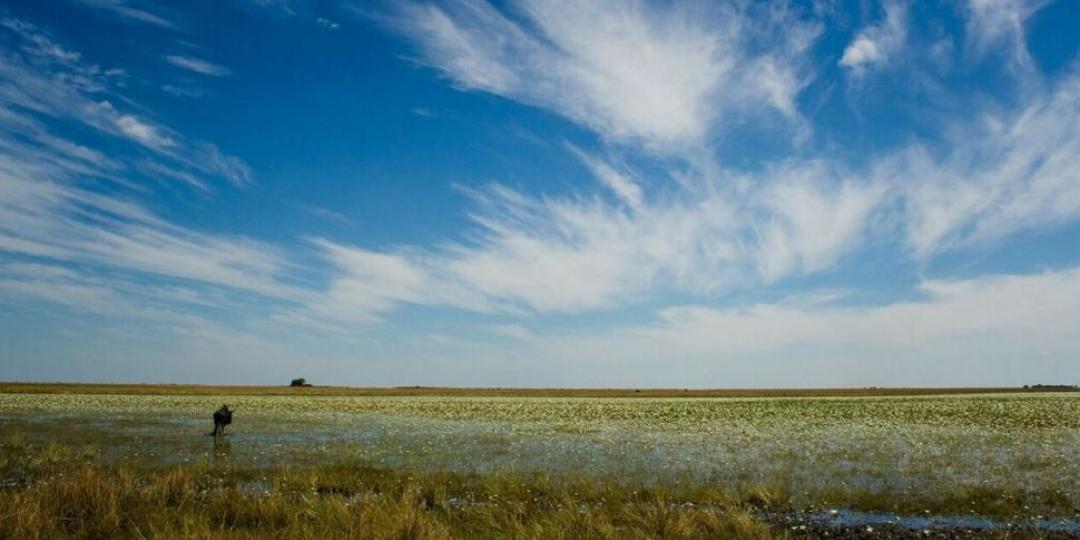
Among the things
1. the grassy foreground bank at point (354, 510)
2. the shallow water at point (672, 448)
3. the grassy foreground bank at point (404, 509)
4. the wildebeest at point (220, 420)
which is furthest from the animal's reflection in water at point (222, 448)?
the grassy foreground bank at point (354, 510)

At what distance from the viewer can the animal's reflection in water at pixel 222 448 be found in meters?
23.5

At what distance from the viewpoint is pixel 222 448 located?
2567 cm

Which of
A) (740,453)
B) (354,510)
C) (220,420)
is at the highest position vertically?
(220,420)

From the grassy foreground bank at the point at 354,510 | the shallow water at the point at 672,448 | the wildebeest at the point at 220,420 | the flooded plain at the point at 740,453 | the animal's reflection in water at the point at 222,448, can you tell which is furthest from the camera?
the wildebeest at the point at 220,420

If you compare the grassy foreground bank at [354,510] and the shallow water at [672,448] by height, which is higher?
the shallow water at [672,448]

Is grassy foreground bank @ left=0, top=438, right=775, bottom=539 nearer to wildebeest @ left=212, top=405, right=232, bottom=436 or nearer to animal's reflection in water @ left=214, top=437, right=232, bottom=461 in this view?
animal's reflection in water @ left=214, top=437, right=232, bottom=461

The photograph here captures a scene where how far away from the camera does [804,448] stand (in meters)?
26.0

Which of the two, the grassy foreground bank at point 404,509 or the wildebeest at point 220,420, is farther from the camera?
the wildebeest at point 220,420

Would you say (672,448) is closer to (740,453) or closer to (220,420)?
(740,453)

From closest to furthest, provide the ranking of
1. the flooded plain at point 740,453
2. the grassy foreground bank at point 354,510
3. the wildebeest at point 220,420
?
1. the grassy foreground bank at point 354,510
2. the flooded plain at point 740,453
3. the wildebeest at point 220,420

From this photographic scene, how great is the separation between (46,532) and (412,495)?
6564mm

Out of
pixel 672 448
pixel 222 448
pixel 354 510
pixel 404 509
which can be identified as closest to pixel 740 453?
pixel 672 448

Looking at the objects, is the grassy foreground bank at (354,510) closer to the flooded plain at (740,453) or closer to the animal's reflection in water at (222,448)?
the flooded plain at (740,453)

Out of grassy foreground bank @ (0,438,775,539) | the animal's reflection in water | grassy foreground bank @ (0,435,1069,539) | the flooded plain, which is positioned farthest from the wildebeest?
grassy foreground bank @ (0,438,775,539)
